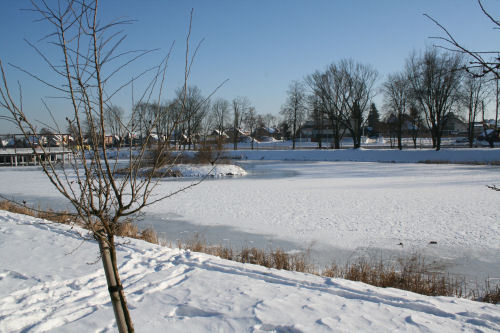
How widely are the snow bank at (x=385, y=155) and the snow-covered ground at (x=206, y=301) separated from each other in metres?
30.1

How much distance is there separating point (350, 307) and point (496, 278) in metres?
3.47

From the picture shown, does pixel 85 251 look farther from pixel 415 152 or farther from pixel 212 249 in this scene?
pixel 415 152

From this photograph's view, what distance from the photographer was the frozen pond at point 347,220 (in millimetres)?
7867

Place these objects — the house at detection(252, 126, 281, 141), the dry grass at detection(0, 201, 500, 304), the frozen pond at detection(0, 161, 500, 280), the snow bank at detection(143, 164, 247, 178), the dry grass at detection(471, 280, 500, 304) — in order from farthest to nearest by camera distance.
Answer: the house at detection(252, 126, 281, 141) < the snow bank at detection(143, 164, 247, 178) < the frozen pond at detection(0, 161, 500, 280) < the dry grass at detection(0, 201, 500, 304) < the dry grass at detection(471, 280, 500, 304)

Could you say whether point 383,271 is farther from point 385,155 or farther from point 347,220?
point 385,155

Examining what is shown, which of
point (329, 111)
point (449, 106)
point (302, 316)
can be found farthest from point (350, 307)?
point (329, 111)

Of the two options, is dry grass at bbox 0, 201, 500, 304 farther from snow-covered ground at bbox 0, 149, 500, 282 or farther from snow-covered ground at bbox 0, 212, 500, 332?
snow-covered ground at bbox 0, 212, 500, 332

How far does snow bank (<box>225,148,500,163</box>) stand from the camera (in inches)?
1362

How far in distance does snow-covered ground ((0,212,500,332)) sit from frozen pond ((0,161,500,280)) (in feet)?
7.35

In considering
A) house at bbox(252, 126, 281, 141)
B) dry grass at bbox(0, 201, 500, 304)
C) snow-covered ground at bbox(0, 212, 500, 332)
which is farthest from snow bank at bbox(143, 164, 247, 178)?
house at bbox(252, 126, 281, 141)

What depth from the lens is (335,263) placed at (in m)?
7.04

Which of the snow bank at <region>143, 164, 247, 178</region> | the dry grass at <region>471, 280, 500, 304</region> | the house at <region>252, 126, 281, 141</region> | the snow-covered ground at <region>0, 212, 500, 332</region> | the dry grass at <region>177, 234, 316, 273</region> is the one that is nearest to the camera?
the snow-covered ground at <region>0, 212, 500, 332</region>

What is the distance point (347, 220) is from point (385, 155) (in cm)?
3193

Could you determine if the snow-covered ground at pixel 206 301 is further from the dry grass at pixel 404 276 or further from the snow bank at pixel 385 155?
the snow bank at pixel 385 155
